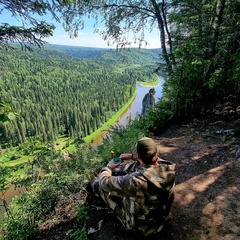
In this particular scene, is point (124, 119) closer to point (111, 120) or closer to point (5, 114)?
point (111, 120)

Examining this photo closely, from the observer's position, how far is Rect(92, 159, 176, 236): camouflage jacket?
2.09 m

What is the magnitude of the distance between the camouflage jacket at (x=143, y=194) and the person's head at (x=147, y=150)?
0.08 metres

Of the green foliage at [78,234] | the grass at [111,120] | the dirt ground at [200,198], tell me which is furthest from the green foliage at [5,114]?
the grass at [111,120]

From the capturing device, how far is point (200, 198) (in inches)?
123

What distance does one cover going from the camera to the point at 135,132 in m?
6.12

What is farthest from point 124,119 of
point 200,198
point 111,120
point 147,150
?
point 147,150

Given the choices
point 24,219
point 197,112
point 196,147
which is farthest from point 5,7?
point 197,112

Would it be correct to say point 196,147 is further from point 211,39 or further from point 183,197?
point 211,39

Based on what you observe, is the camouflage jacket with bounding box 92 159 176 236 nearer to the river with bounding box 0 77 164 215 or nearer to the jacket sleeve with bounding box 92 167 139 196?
the jacket sleeve with bounding box 92 167 139 196

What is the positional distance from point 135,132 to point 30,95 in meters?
87.2

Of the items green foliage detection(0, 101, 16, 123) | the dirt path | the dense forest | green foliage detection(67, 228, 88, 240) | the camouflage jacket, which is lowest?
the dense forest

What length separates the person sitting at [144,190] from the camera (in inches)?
81.6

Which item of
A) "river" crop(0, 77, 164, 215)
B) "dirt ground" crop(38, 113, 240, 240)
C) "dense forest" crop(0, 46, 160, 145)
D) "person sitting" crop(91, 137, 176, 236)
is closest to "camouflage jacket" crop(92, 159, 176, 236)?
"person sitting" crop(91, 137, 176, 236)

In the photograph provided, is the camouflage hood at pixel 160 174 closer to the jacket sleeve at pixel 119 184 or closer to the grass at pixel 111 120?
the jacket sleeve at pixel 119 184
